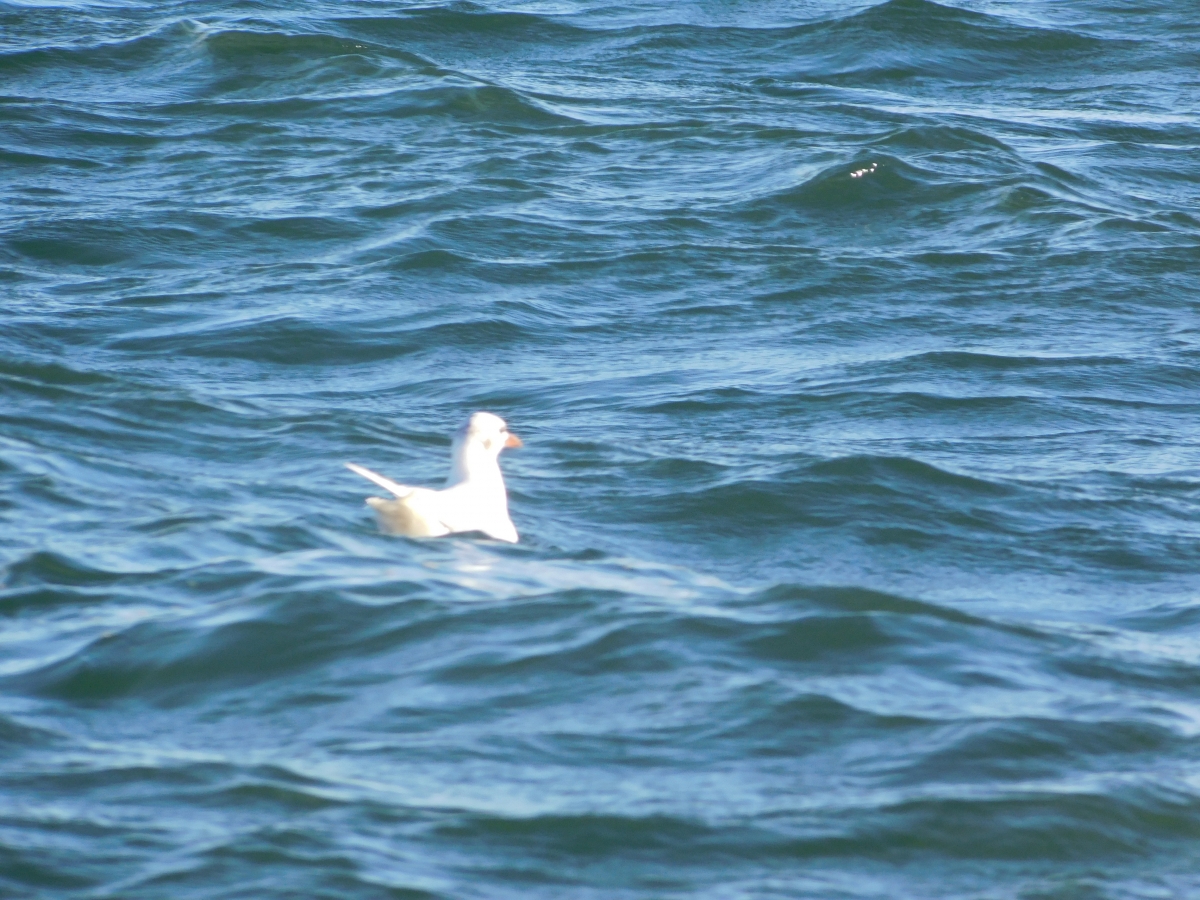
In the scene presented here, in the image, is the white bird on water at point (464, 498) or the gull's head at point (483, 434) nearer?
the white bird on water at point (464, 498)

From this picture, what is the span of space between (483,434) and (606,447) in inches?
46.2

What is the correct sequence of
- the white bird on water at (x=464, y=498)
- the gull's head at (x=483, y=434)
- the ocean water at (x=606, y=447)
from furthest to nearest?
the gull's head at (x=483, y=434) → the white bird on water at (x=464, y=498) → the ocean water at (x=606, y=447)

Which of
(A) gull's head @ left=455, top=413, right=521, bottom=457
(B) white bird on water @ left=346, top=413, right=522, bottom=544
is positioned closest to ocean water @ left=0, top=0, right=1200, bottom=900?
(B) white bird on water @ left=346, top=413, right=522, bottom=544

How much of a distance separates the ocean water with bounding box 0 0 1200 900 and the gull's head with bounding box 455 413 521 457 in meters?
0.39

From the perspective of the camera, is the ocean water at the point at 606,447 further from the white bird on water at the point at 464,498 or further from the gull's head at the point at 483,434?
the gull's head at the point at 483,434

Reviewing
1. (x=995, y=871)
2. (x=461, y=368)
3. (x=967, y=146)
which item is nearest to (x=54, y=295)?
(x=461, y=368)

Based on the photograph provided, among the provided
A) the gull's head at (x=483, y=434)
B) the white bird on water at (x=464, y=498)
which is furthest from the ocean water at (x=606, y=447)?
the gull's head at (x=483, y=434)

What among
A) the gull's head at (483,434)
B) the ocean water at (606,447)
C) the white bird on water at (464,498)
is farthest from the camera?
the gull's head at (483,434)

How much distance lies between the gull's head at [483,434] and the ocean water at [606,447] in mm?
394

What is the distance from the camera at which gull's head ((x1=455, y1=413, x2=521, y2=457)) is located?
7.41 m

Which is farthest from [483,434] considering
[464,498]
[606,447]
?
[606,447]

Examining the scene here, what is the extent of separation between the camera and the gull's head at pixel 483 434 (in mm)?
7410

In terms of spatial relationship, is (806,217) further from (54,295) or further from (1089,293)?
(54,295)

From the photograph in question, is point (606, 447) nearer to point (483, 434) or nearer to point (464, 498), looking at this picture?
point (483, 434)
